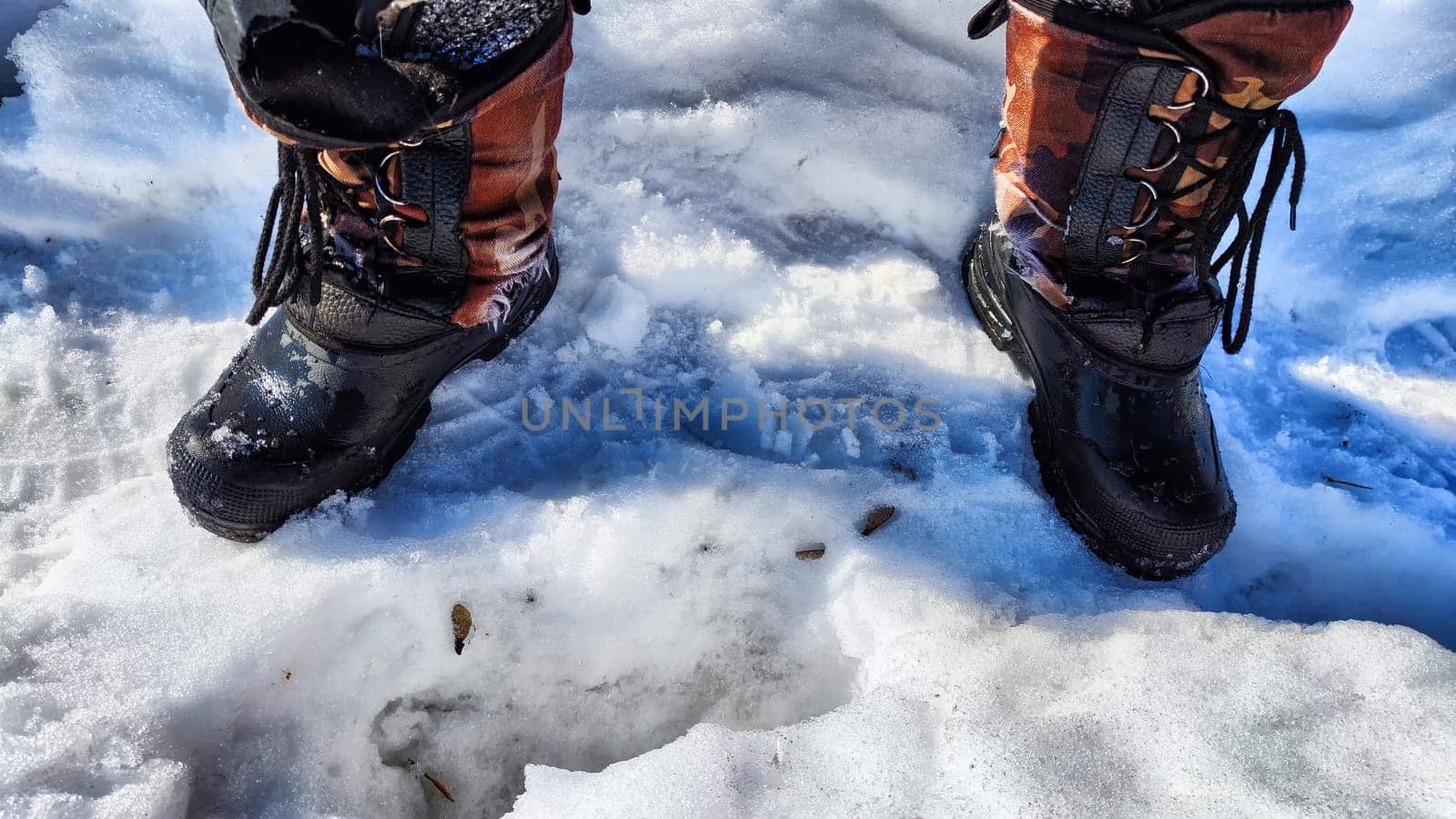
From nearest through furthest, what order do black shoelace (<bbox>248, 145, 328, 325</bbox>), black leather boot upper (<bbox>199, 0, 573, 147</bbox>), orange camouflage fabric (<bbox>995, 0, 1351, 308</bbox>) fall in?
1. black leather boot upper (<bbox>199, 0, 573, 147</bbox>)
2. orange camouflage fabric (<bbox>995, 0, 1351, 308</bbox>)
3. black shoelace (<bbox>248, 145, 328, 325</bbox>)

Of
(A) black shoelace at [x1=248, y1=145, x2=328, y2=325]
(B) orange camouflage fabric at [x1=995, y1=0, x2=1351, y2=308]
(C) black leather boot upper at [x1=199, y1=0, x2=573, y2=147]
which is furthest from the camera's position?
(A) black shoelace at [x1=248, y1=145, x2=328, y2=325]

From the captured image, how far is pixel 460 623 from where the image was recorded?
1.02 meters

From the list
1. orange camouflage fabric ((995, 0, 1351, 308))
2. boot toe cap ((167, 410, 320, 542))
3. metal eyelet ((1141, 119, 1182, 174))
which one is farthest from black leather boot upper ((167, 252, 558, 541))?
metal eyelet ((1141, 119, 1182, 174))

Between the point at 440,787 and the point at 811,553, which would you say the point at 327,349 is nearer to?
the point at 440,787

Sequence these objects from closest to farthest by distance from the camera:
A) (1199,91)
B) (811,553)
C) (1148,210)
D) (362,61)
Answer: (362,61)
(1199,91)
(1148,210)
(811,553)

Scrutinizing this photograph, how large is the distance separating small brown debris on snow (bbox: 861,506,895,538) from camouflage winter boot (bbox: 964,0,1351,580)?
23 cm

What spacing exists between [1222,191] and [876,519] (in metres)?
0.54

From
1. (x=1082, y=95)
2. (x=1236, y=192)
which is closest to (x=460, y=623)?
(x=1082, y=95)

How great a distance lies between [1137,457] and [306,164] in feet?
3.29

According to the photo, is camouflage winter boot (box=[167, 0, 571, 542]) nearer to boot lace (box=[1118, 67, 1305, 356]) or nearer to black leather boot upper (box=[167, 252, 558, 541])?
black leather boot upper (box=[167, 252, 558, 541])

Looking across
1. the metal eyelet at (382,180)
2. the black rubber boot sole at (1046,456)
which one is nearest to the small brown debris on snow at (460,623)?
the metal eyelet at (382,180)

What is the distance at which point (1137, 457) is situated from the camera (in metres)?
1.09

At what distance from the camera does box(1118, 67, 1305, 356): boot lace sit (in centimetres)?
91

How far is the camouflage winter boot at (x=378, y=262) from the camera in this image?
78cm
